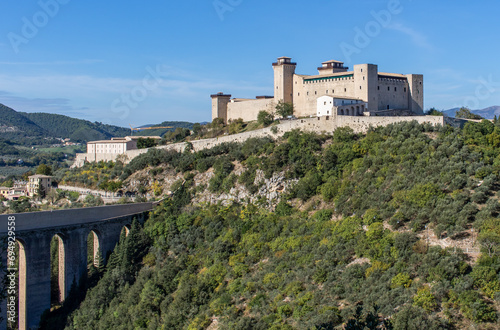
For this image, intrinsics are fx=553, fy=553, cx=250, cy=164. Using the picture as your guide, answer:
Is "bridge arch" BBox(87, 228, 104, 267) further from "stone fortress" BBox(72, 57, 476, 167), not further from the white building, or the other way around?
the white building

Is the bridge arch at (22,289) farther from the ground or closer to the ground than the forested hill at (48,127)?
closer to the ground

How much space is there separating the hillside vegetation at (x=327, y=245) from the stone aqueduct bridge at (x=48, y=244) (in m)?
1.69

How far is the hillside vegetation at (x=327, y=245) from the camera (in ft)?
61.3

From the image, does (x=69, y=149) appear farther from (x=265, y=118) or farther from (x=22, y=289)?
(x=22, y=289)

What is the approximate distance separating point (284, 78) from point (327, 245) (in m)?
19.3

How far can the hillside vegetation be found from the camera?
61.3 feet

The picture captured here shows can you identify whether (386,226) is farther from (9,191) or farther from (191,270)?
(9,191)

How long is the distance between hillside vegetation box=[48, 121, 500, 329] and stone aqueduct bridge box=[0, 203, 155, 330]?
1.69 meters

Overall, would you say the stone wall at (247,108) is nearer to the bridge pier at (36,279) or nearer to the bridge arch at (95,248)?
the bridge arch at (95,248)

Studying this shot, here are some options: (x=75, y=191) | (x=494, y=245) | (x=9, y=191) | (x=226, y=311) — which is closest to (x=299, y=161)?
(x=226, y=311)

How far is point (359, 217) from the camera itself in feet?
80.1

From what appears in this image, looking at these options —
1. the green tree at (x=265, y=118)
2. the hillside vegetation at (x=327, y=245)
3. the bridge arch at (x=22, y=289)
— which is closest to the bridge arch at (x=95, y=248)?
the hillside vegetation at (x=327, y=245)

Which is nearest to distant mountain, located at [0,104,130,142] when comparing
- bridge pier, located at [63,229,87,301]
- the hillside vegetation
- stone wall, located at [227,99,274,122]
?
stone wall, located at [227,99,274,122]

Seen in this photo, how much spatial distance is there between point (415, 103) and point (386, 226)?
56.0ft
